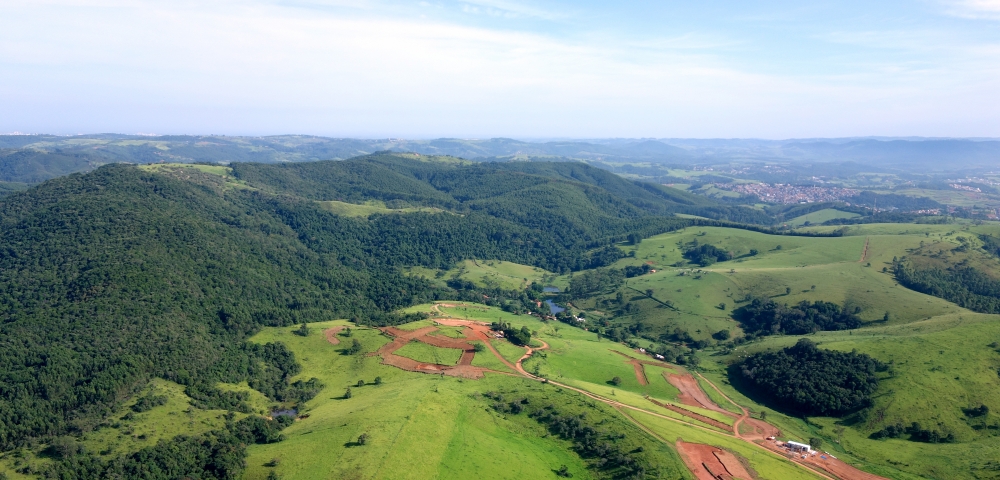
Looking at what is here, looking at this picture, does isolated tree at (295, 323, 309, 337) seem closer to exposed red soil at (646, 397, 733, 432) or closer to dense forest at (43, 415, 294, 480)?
dense forest at (43, 415, 294, 480)

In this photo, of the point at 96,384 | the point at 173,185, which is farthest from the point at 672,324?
the point at 173,185

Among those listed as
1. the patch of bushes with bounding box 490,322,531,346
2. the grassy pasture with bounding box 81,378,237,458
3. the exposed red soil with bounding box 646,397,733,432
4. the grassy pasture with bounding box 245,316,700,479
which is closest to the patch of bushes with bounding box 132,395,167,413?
the grassy pasture with bounding box 81,378,237,458

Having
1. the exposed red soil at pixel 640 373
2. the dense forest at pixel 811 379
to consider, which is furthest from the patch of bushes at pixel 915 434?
the exposed red soil at pixel 640 373

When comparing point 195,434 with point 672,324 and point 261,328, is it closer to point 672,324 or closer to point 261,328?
point 261,328

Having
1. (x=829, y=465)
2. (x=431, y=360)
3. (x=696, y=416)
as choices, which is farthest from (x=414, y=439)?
(x=829, y=465)

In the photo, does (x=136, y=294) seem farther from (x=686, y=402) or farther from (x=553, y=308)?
Result: (x=553, y=308)
